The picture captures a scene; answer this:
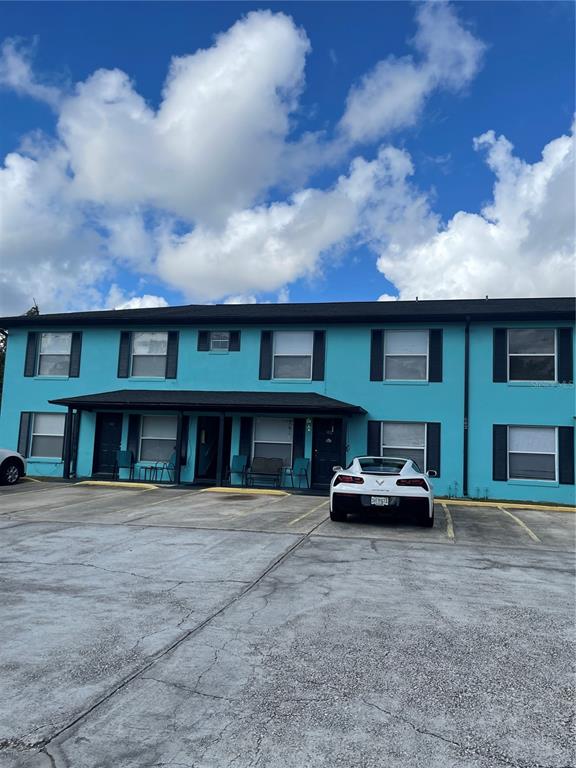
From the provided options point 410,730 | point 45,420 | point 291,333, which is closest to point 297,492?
point 291,333

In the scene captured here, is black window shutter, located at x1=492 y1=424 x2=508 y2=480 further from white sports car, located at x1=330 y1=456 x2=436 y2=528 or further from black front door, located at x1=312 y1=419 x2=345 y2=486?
white sports car, located at x1=330 y1=456 x2=436 y2=528

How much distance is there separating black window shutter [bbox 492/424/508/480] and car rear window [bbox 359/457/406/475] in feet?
20.5

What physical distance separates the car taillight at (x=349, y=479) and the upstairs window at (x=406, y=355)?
23.7 feet

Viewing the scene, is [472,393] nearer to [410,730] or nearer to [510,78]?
[510,78]

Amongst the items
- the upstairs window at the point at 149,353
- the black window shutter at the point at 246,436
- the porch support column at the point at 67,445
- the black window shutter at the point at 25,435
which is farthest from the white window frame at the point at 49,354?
the black window shutter at the point at 246,436

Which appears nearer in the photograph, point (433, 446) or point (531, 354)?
point (531, 354)

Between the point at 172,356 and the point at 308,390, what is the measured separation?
480 cm

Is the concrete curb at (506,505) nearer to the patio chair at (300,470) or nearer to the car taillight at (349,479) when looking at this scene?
the patio chair at (300,470)

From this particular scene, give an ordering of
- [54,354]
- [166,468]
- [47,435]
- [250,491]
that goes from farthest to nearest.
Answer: [54,354] → [47,435] → [166,468] → [250,491]

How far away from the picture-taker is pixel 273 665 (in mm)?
3654

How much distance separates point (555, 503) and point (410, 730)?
1390cm

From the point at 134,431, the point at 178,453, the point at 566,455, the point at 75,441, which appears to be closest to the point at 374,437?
the point at 566,455

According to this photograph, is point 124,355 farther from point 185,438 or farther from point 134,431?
point 185,438

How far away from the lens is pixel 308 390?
17125 millimetres
